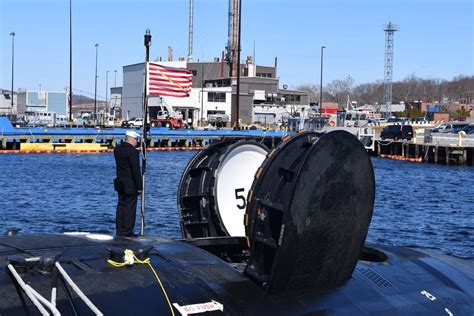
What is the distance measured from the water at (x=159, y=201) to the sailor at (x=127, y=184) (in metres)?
10.3

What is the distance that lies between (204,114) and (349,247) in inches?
4170

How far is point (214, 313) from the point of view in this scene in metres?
5.99

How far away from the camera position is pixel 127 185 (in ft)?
38.7

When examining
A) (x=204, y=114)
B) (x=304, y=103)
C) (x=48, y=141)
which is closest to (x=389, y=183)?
(x=48, y=141)

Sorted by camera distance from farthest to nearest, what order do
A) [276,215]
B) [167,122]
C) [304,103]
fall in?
[304,103] < [167,122] < [276,215]

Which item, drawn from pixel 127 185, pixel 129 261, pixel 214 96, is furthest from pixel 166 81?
pixel 214 96

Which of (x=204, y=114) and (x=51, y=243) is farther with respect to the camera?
(x=204, y=114)

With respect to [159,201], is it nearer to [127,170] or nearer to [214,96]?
[127,170]

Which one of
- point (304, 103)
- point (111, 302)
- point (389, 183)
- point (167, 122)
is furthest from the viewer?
point (304, 103)

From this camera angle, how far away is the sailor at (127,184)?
11711 mm

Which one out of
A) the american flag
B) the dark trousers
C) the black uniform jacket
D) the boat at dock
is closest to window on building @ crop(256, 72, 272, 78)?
the american flag

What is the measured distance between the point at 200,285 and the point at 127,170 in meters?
5.76

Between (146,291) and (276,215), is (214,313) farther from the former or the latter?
(276,215)

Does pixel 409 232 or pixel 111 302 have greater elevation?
pixel 111 302
